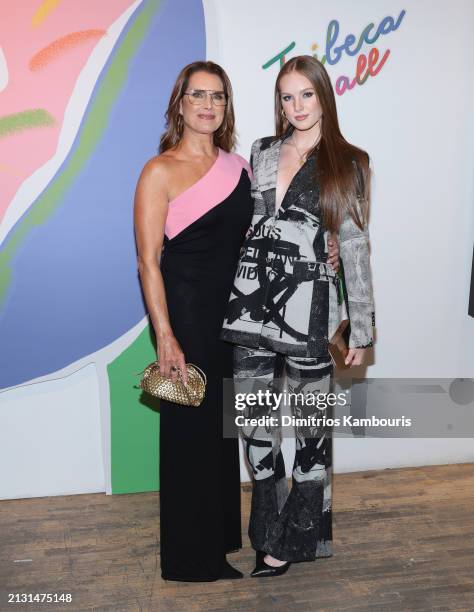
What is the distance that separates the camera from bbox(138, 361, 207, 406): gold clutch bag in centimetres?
228

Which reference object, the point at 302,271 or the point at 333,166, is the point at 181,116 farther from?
the point at 302,271

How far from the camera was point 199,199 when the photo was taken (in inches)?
88.1

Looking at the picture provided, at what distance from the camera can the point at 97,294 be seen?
2.89m

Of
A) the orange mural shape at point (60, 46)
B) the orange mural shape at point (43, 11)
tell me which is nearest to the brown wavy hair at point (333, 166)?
the orange mural shape at point (60, 46)

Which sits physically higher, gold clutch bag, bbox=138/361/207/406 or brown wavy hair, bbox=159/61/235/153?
brown wavy hair, bbox=159/61/235/153

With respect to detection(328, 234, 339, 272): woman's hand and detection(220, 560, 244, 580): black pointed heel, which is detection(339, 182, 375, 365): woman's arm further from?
detection(220, 560, 244, 580): black pointed heel

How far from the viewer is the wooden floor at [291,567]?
92.5 inches

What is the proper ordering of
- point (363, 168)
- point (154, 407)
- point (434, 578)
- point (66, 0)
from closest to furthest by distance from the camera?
point (363, 168), point (434, 578), point (66, 0), point (154, 407)

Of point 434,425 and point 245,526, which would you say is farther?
point 434,425

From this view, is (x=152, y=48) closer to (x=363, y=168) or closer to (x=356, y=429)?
(x=363, y=168)

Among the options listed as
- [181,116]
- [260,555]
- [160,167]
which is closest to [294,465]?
[260,555]

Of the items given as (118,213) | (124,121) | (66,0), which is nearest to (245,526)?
(118,213)

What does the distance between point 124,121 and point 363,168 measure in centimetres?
99

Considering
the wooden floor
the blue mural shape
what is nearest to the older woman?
the wooden floor
